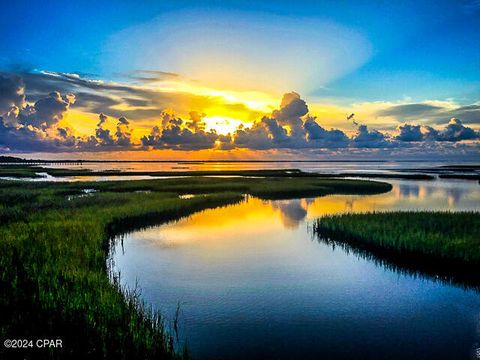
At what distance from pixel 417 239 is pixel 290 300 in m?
10.6

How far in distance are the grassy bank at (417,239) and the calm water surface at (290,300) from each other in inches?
56.3

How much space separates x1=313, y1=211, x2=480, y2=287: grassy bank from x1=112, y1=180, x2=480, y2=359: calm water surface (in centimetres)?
143

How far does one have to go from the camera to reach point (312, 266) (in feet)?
67.6

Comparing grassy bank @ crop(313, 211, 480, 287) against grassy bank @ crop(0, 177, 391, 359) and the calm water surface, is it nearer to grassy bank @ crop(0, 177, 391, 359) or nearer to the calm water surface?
the calm water surface

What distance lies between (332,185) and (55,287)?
61876 millimetres

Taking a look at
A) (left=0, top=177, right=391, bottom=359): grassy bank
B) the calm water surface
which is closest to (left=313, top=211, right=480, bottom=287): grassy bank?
the calm water surface

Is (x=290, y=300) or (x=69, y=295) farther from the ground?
(x=69, y=295)

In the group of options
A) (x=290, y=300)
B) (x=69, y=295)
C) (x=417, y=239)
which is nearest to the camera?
(x=69, y=295)

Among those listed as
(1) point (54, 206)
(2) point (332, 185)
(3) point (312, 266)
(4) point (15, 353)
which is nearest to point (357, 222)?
(3) point (312, 266)

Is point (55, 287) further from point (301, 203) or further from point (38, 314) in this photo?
point (301, 203)

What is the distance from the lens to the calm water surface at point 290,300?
38.4 ft

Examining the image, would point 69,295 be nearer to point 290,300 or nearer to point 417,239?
point 290,300

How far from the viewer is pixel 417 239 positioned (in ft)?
72.0

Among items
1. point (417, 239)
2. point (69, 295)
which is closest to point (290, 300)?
point (69, 295)
